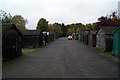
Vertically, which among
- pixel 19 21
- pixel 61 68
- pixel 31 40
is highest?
pixel 19 21

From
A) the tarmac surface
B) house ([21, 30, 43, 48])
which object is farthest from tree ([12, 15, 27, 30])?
the tarmac surface

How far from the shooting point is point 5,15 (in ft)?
132

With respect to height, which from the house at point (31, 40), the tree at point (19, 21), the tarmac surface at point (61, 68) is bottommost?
the tarmac surface at point (61, 68)

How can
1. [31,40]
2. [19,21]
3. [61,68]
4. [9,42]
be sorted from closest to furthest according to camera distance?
[61,68] → [9,42] → [31,40] → [19,21]

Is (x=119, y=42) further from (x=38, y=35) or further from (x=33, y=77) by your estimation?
(x=38, y=35)

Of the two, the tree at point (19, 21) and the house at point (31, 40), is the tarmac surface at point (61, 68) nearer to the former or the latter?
the house at point (31, 40)

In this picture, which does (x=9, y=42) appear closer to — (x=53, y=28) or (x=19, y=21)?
(x=19, y=21)

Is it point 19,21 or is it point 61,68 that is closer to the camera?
point 61,68

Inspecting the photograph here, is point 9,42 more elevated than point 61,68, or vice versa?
point 9,42

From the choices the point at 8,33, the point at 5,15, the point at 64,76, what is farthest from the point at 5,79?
the point at 5,15

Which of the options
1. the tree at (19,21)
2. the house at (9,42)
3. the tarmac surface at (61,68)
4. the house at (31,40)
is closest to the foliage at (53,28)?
the tree at (19,21)

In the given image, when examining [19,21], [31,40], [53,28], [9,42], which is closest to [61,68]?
[9,42]

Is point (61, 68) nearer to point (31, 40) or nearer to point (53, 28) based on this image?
point (31, 40)

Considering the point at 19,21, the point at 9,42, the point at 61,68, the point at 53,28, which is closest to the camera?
the point at 61,68
